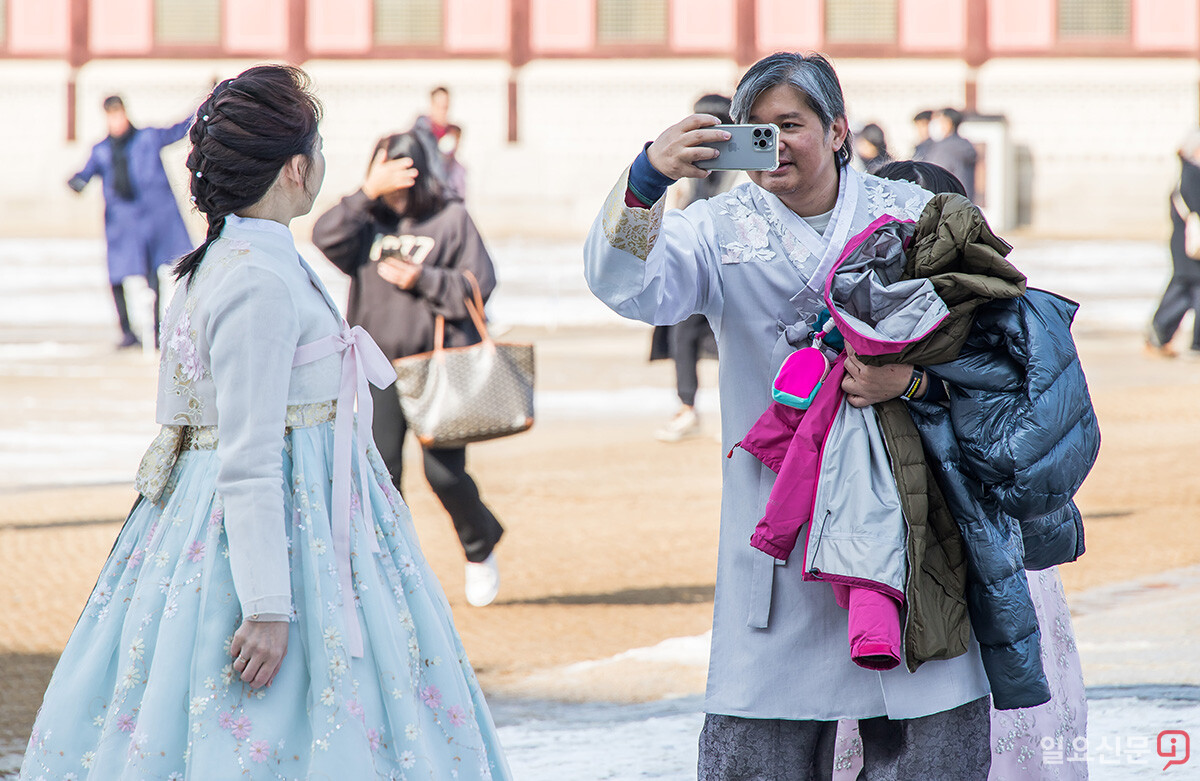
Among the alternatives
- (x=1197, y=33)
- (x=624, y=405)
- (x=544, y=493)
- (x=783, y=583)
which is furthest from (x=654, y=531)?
(x=1197, y=33)

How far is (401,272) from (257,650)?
9.03ft

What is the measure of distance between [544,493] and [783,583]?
4519 millimetres

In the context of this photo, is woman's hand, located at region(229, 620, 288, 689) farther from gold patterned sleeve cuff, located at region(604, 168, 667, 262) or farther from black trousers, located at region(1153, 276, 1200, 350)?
black trousers, located at region(1153, 276, 1200, 350)

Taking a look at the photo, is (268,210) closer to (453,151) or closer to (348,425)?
(348,425)

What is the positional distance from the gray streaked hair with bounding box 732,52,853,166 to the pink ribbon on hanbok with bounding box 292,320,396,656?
0.77 metres

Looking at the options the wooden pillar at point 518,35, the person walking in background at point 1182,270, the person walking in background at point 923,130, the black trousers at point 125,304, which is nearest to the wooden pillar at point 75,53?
the wooden pillar at point 518,35

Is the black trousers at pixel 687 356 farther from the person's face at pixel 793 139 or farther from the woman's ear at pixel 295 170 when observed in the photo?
the woman's ear at pixel 295 170

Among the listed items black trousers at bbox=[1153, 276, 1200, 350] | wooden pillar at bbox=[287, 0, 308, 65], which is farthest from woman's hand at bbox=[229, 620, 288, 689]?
wooden pillar at bbox=[287, 0, 308, 65]

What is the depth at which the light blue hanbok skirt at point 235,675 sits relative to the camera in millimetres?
2264

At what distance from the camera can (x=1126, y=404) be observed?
8984 millimetres

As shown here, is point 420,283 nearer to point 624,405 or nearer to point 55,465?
point 55,465

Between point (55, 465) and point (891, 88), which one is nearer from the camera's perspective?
point (55, 465)

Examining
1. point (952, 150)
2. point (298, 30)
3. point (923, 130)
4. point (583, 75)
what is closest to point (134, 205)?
point (952, 150)

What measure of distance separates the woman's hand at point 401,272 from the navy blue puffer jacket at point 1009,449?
2.72m
